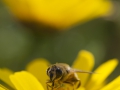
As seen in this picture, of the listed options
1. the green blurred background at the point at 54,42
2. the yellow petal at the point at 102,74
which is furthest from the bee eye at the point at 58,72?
the green blurred background at the point at 54,42

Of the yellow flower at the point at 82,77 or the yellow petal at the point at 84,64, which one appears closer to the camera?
the yellow flower at the point at 82,77

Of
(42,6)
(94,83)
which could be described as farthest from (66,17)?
(94,83)

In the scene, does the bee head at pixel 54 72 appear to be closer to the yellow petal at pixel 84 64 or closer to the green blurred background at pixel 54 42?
the yellow petal at pixel 84 64

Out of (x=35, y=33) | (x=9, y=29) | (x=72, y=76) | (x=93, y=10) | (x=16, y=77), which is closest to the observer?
(x=16, y=77)

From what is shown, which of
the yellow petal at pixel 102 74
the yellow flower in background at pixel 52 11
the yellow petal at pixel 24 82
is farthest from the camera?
the yellow flower in background at pixel 52 11

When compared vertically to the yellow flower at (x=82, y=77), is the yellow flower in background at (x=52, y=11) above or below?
above

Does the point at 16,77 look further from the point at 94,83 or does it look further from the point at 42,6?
the point at 42,6

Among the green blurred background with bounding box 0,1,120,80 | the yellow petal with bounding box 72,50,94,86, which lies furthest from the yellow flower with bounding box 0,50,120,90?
the green blurred background with bounding box 0,1,120,80
